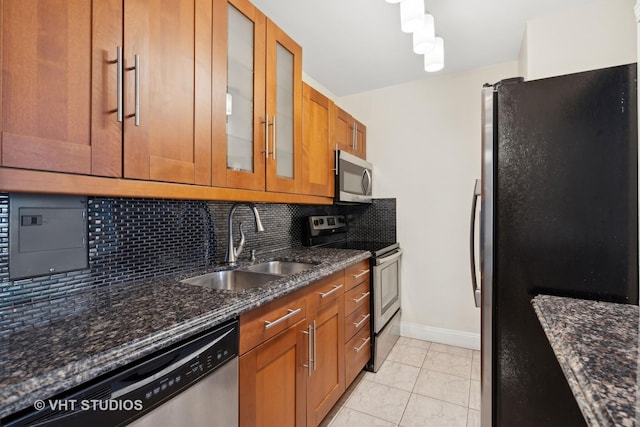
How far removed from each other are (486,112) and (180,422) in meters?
1.63

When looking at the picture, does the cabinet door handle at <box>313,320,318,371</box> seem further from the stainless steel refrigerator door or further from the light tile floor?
the stainless steel refrigerator door

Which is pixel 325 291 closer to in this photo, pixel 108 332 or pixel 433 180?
pixel 108 332

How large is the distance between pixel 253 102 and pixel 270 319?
1063 mm

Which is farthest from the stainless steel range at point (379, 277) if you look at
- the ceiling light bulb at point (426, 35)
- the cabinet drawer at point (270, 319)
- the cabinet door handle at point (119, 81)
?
the cabinet door handle at point (119, 81)

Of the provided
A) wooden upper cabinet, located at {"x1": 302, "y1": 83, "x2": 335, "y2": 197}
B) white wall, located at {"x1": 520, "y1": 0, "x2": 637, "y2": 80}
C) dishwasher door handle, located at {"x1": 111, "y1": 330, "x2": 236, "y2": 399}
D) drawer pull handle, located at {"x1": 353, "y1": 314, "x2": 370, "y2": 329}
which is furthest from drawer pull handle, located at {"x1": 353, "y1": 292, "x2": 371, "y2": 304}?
white wall, located at {"x1": 520, "y1": 0, "x2": 637, "y2": 80}

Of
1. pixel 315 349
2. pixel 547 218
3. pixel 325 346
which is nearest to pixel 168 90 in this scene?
pixel 315 349

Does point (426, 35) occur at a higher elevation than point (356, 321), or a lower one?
higher

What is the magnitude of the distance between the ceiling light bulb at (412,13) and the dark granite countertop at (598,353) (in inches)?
55.2

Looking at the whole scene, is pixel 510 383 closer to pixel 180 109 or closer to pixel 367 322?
pixel 367 322

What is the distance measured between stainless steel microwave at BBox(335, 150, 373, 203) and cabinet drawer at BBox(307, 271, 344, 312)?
0.79 m

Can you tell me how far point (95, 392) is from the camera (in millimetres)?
655

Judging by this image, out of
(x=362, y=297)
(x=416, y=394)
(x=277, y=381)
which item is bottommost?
(x=416, y=394)

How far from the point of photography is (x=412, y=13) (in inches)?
58.2

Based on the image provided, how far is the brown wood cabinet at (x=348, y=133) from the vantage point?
2477mm
